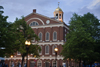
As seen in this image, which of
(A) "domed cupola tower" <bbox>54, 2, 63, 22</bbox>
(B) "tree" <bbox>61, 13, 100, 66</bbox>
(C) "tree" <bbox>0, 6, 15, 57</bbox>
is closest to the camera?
(C) "tree" <bbox>0, 6, 15, 57</bbox>

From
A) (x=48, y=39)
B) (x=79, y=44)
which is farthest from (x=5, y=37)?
(x=48, y=39)

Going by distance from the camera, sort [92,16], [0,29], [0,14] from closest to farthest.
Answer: [0,29], [0,14], [92,16]

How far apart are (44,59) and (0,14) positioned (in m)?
26.1

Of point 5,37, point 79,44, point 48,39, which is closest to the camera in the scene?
point 5,37

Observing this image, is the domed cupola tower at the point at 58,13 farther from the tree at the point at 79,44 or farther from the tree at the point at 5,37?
the tree at the point at 5,37

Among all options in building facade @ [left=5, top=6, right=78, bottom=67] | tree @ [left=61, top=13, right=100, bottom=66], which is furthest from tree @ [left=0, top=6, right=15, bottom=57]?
building facade @ [left=5, top=6, right=78, bottom=67]

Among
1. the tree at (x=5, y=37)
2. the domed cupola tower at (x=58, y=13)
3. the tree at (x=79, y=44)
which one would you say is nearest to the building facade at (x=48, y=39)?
the domed cupola tower at (x=58, y=13)

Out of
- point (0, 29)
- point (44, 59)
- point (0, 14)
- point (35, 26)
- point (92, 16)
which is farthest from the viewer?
point (35, 26)

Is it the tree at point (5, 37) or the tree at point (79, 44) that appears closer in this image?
the tree at point (5, 37)

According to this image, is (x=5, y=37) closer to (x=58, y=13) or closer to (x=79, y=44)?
(x=79, y=44)

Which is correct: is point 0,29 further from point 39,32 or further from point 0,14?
point 39,32

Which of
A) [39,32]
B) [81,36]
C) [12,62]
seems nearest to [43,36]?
[39,32]

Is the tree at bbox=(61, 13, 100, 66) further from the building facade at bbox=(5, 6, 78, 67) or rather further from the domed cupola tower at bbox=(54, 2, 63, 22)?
the domed cupola tower at bbox=(54, 2, 63, 22)

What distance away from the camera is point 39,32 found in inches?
2055
